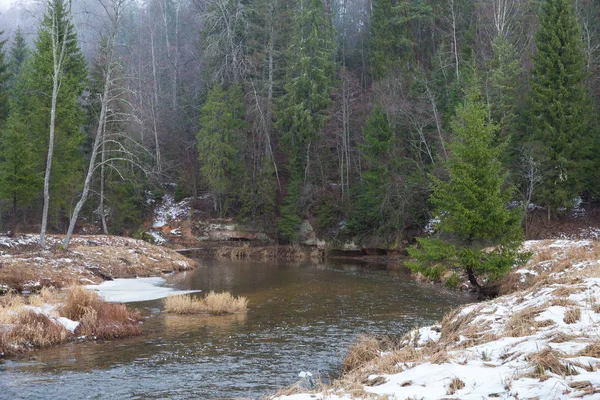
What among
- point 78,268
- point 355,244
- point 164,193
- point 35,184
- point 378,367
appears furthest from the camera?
point 164,193

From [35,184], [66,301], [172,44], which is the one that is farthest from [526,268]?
[172,44]

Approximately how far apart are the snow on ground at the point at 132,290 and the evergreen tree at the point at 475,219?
889cm

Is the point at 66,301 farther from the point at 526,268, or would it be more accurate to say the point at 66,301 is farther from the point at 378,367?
the point at 526,268

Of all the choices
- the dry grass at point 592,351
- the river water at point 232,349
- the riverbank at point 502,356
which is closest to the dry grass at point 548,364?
the riverbank at point 502,356

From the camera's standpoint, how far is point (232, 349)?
1124 cm

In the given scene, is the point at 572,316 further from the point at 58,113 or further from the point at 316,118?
the point at 316,118

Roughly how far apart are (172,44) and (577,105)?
162 ft

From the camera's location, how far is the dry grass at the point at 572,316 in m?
7.26

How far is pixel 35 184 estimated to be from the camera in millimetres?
27969

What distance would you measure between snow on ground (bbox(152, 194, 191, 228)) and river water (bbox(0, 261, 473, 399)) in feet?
83.9

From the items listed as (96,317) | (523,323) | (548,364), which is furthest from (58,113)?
(548,364)

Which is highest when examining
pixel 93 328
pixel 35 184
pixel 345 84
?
pixel 345 84

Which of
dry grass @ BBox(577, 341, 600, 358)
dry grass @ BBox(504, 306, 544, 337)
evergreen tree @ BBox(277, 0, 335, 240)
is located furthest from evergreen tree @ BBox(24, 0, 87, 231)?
dry grass @ BBox(577, 341, 600, 358)

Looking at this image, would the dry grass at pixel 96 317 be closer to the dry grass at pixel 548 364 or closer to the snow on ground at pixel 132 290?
the snow on ground at pixel 132 290
